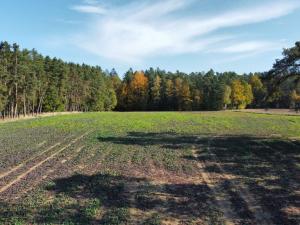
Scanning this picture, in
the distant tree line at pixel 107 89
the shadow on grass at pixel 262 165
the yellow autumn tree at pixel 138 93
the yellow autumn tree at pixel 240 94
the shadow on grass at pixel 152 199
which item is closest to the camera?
the shadow on grass at pixel 152 199

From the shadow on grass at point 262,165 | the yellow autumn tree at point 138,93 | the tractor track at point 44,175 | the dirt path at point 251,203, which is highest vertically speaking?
the yellow autumn tree at point 138,93

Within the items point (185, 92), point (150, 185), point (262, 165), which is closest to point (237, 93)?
point (185, 92)

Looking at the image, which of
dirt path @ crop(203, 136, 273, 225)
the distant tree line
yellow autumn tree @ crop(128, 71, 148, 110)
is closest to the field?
dirt path @ crop(203, 136, 273, 225)

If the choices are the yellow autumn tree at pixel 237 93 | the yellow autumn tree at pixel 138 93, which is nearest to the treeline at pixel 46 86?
the yellow autumn tree at pixel 138 93

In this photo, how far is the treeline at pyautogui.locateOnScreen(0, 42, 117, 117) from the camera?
9631 centimetres

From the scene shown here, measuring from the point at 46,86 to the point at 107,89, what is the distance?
46287mm

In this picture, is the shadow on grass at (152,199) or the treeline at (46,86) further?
the treeline at (46,86)

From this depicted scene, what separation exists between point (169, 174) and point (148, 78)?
158277mm

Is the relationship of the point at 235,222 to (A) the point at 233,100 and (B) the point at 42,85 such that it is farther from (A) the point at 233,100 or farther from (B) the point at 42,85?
(A) the point at 233,100

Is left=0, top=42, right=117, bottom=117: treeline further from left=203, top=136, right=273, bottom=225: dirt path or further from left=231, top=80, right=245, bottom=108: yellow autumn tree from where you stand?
left=203, top=136, right=273, bottom=225: dirt path

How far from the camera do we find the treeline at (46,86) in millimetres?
96312

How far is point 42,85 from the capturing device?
118 metres

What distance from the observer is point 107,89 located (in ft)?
543

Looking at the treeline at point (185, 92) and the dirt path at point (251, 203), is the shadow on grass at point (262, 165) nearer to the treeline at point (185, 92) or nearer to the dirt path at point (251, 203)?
the dirt path at point (251, 203)
